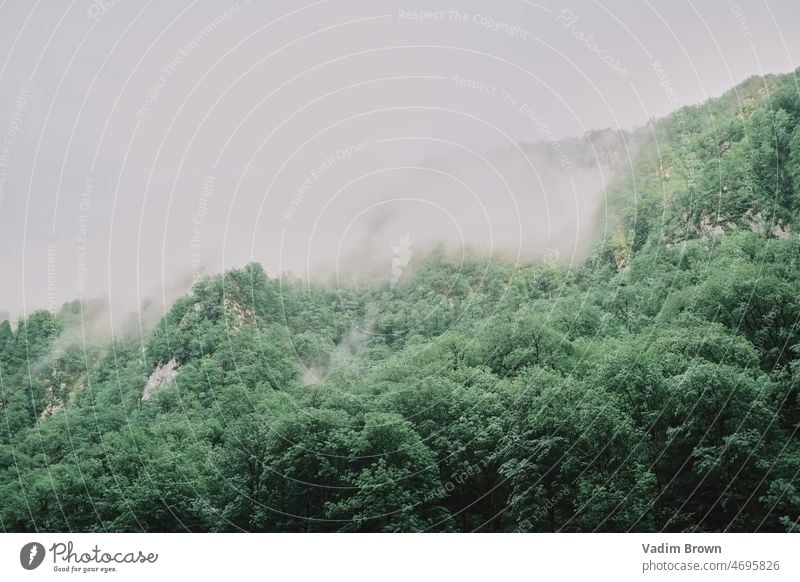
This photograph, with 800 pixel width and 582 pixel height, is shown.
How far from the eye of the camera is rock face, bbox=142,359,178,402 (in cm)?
6462

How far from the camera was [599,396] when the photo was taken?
39250 mm

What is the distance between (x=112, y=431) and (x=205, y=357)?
9079 millimetres

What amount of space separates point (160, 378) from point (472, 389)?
102 feet

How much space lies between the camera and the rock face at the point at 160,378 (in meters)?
64.6

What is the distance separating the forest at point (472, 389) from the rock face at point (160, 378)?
1.22ft

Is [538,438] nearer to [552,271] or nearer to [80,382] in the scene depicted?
[552,271]

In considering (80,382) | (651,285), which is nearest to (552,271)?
(651,285)

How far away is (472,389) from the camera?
4628 centimetres
